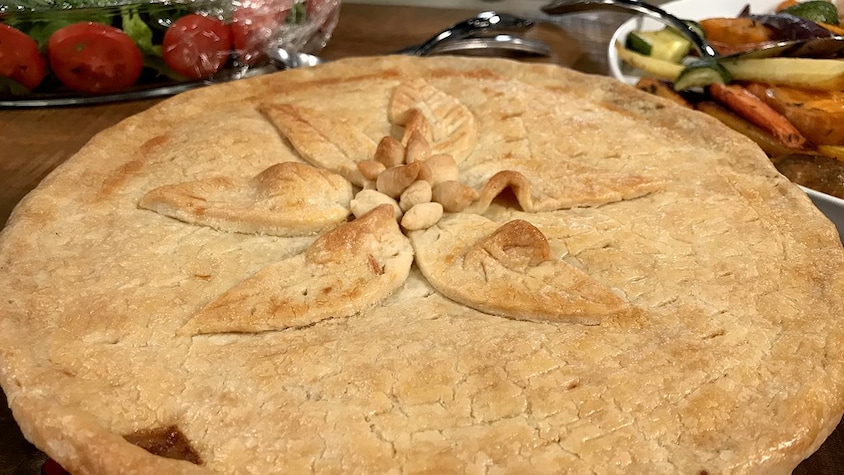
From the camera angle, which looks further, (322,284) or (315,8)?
(315,8)

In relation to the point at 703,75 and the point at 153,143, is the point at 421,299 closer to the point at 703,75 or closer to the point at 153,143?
the point at 153,143

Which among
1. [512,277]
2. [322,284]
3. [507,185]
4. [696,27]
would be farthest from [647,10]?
[322,284]

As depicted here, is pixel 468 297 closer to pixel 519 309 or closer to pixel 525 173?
pixel 519 309

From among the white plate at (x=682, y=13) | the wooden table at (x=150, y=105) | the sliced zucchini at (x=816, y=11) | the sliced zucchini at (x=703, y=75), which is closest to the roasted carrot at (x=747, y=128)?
the sliced zucchini at (x=703, y=75)

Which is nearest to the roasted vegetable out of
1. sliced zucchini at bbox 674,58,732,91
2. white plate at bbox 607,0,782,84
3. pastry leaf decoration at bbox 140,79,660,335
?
sliced zucchini at bbox 674,58,732,91

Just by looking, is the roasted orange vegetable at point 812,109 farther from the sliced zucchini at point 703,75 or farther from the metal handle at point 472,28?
the metal handle at point 472,28
